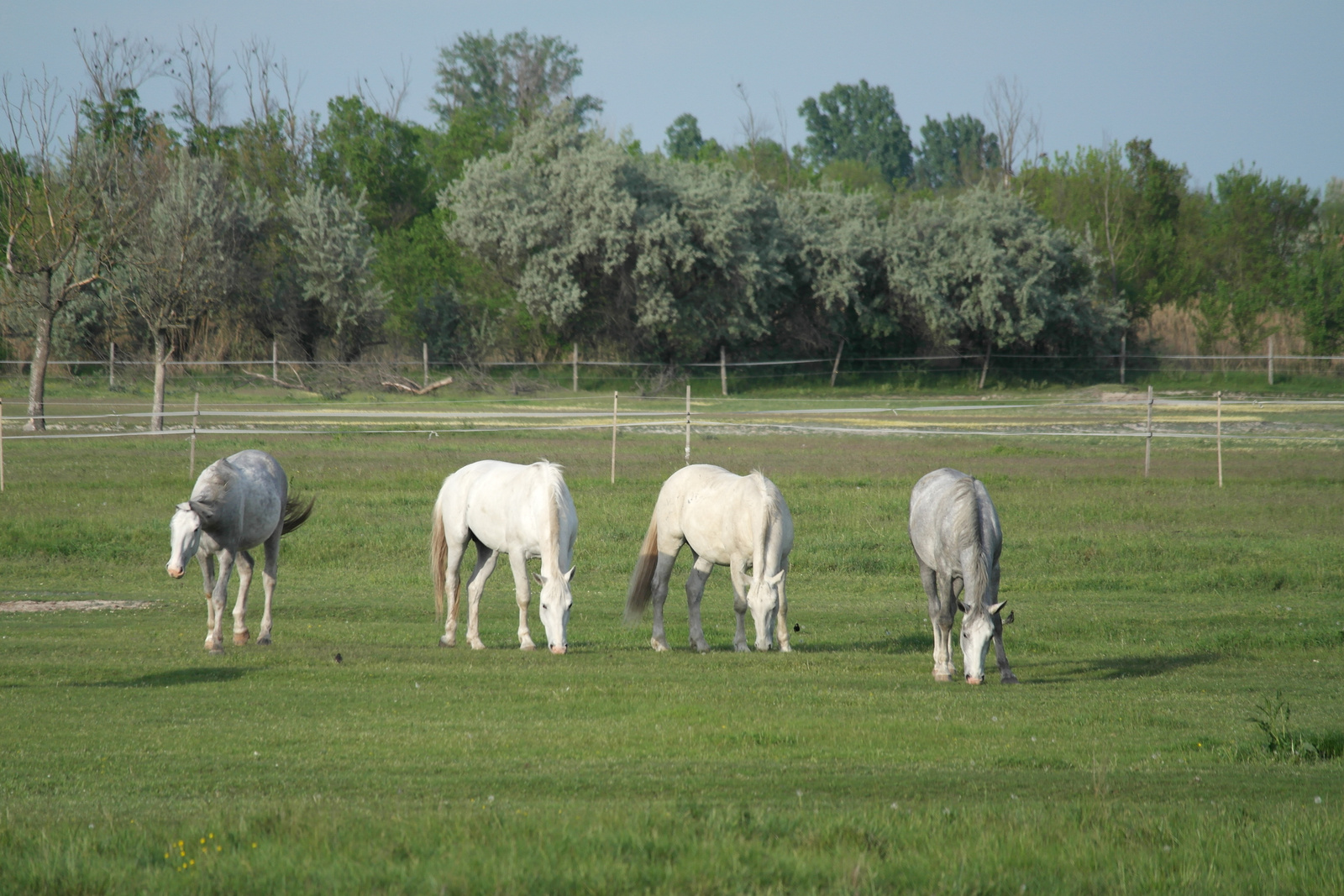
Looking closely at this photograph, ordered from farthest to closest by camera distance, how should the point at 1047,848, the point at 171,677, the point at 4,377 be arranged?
the point at 4,377
the point at 171,677
the point at 1047,848

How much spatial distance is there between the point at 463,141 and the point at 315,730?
63951mm

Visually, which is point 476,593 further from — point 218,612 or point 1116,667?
point 1116,667

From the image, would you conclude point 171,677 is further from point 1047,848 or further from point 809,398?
point 809,398

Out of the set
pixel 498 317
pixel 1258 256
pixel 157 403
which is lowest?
pixel 157 403

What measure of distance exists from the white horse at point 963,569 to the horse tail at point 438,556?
4950 millimetres

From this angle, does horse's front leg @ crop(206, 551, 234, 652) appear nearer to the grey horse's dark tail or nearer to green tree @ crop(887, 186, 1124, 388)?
the grey horse's dark tail

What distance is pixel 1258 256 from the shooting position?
61.5 metres

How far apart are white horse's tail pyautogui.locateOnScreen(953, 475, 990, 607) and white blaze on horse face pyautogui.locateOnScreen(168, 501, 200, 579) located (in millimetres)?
7062

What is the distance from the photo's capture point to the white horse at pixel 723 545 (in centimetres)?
1092

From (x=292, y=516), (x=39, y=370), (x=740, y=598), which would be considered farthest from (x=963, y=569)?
(x=39, y=370)

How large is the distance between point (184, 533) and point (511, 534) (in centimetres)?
306

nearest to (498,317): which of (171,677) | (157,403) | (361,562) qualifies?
(157,403)

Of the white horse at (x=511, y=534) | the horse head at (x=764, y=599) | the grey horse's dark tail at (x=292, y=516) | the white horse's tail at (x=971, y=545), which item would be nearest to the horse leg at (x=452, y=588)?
the white horse at (x=511, y=534)

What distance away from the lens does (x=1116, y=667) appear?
1060cm
